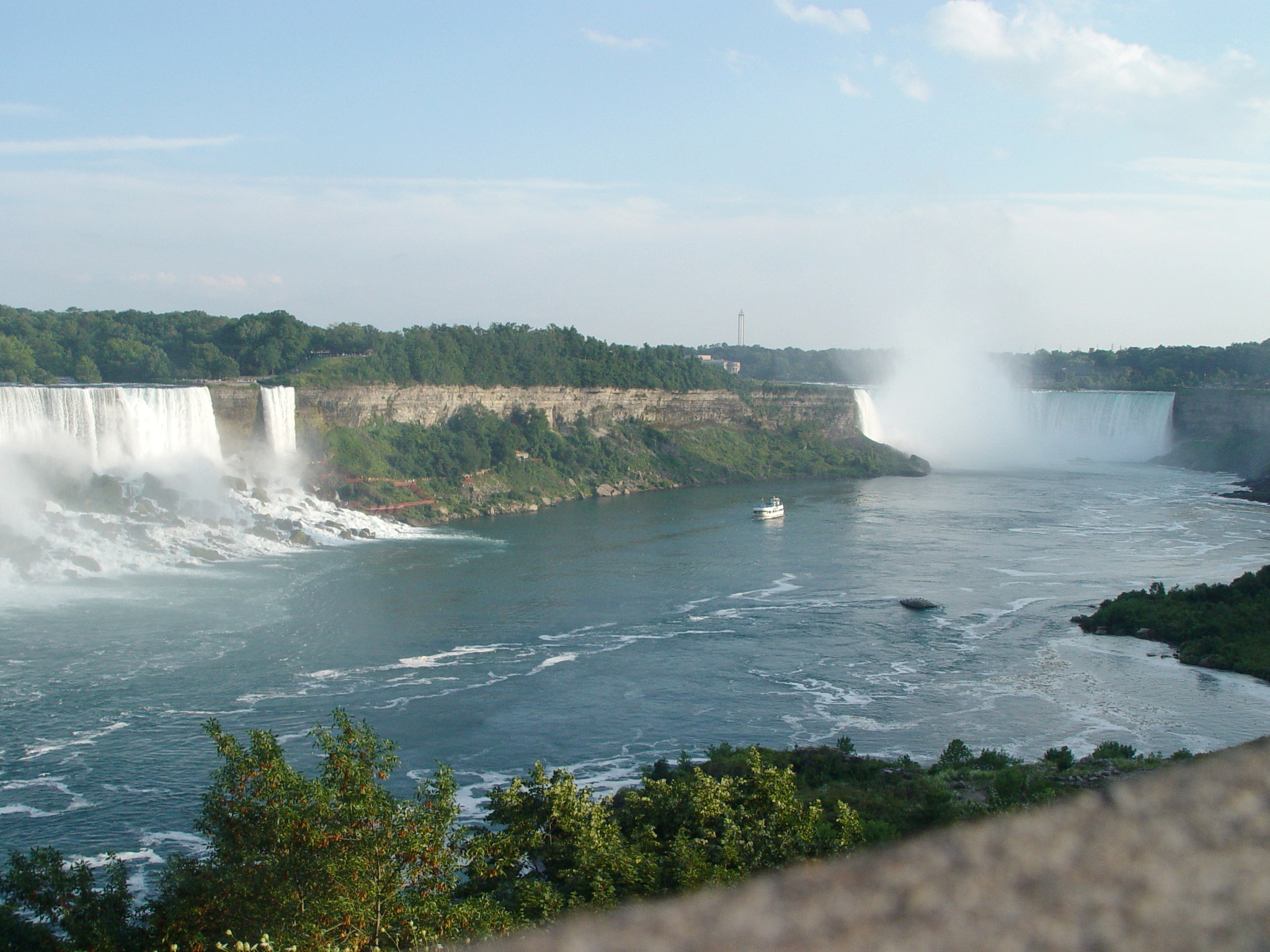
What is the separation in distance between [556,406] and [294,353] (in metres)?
12.5

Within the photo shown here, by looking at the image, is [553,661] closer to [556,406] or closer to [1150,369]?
[556,406]

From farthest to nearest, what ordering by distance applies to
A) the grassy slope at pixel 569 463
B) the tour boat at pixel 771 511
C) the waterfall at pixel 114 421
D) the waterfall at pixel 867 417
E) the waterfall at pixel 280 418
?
the waterfall at pixel 867 417
the grassy slope at pixel 569 463
the waterfall at pixel 280 418
the tour boat at pixel 771 511
the waterfall at pixel 114 421

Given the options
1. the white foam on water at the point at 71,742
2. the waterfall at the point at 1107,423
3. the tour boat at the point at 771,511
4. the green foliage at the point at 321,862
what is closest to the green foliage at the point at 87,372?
the tour boat at the point at 771,511

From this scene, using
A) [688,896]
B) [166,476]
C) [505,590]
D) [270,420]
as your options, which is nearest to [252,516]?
[166,476]

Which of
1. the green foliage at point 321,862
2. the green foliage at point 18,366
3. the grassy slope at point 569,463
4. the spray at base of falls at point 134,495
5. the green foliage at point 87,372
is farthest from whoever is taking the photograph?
the green foliage at point 87,372

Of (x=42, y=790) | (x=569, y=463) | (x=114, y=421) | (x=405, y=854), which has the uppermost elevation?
(x=114, y=421)

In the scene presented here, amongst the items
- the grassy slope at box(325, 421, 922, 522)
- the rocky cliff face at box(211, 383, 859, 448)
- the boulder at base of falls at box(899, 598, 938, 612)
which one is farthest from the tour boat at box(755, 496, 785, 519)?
the rocky cliff face at box(211, 383, 859, 448)

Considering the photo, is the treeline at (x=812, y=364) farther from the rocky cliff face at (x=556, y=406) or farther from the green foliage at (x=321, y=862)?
the green foliage at (x=321, y=862)

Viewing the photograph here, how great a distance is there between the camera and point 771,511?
128 ft

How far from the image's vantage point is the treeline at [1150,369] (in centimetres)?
7088

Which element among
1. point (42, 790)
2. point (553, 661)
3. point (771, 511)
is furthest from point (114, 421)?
point (42, 790)

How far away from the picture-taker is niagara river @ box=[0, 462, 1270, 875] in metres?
15.3

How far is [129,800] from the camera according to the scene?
13.7 metres

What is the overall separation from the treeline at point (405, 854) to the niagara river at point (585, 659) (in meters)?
3.52
